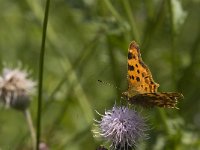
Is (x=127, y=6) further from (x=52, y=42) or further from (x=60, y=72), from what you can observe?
(x=60, y=72)

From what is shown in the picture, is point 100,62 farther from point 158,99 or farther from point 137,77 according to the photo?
point 158,99

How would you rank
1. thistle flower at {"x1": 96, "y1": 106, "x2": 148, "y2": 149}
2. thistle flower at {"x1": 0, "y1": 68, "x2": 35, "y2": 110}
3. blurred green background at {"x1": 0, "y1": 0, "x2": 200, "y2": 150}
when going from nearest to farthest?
1. thistle flower at {"x1": 96, "y1": 106, "x2": 148, "y2": 149}
2. thistle flower at {"x1": 0, "y1": 68, "x2": 35, "y2": 110}
3. blurred green background at {"x1": 0, "y1": 0, "x2": 200, "y2": 150}

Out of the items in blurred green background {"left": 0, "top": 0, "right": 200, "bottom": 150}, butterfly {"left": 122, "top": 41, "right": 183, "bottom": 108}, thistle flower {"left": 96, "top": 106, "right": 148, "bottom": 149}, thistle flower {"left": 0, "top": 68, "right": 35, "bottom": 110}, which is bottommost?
thistle flower {"left": 96, "top": 106, "right": 148, "bottom": 149}

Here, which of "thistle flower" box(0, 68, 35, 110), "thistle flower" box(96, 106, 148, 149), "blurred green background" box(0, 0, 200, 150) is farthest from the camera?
"blurred green background" box(0, 0, 200, 150)

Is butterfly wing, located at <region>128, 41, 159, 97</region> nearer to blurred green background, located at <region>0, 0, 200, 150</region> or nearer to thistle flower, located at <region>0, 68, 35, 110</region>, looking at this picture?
blurred green background, located at <region>0, 0, 200, 150</region>

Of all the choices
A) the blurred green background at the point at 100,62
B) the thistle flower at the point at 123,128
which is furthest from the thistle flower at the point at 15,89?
the thistle flower at the point at 123,128

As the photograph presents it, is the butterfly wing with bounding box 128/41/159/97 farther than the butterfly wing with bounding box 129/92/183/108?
Yes

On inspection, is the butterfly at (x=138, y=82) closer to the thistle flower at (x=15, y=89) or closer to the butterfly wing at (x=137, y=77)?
the butterfly wing at (x=137, y=77)

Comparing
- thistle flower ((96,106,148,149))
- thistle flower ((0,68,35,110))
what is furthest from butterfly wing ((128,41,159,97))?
thistle flower ((0,68,35,110))
